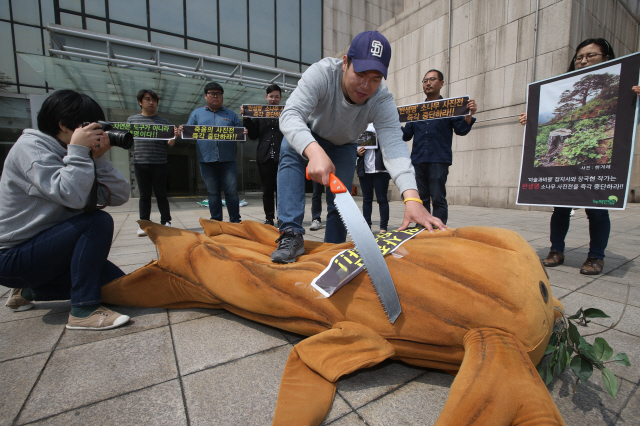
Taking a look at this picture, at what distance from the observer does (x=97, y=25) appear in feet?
36.0

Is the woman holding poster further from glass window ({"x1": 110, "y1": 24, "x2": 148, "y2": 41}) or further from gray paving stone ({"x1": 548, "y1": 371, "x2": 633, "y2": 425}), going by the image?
glass window ({"x1": 110, "y1": 24, "x2": 148, "y2": 41})

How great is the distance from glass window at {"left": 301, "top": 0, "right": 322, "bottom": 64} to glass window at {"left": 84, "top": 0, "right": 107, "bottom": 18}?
782 cm

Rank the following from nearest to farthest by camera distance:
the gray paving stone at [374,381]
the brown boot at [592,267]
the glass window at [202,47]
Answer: the gray paving stone at [374,381] < the brown boot at [592,267] < the glass window at [202,47]

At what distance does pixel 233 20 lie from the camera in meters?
13.0

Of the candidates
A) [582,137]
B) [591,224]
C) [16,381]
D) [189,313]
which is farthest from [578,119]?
[16,381]

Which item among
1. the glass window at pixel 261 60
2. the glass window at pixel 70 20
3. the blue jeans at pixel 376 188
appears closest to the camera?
the blue jeans at pixel 376 188

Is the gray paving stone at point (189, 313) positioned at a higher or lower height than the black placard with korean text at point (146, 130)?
lower

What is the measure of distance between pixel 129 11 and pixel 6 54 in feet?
15.8

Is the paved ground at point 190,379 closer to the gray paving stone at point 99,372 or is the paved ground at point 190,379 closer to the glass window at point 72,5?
the gray paving stone at point 99,372

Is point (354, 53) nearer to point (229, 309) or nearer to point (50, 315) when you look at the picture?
point (229, 309)

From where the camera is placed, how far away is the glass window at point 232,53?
42.7ft

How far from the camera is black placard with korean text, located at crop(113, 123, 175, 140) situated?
14.6 feet

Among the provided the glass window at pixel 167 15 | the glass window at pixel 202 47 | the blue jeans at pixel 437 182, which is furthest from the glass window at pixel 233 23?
the blue jeans at pixel 437 182

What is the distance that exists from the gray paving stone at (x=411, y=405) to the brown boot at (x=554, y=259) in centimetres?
239
